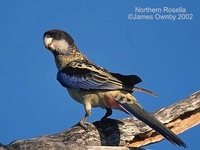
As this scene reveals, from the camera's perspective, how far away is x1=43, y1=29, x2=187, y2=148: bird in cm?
693

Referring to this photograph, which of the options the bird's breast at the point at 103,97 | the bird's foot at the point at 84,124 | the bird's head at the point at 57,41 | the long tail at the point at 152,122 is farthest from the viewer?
the bird's head at the point at 57,41

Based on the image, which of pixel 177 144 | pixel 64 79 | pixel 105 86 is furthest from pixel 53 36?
pixel 177 144

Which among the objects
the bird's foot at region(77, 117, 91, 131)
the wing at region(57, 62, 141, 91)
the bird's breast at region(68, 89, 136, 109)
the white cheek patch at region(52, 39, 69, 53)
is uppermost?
the white cheek patch at region(52, 39, 69, 53)

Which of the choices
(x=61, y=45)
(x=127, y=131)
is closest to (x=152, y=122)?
(x=127, y=131)

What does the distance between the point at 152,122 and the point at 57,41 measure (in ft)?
7.30

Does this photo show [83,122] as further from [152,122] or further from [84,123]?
[152,122]

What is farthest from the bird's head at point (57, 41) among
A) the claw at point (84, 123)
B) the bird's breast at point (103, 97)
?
the claw at point (84, 123)

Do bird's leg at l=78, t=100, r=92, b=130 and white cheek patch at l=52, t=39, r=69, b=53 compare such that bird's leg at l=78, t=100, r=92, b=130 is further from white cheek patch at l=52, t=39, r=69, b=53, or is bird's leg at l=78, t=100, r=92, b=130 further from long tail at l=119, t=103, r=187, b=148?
white cheek patch at l=52, t=39, r=69, b=53

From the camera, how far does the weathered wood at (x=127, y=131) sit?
643 centimetres

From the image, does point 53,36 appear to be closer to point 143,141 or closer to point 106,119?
point 106,119

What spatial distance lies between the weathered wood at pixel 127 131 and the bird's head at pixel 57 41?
150 centimetres

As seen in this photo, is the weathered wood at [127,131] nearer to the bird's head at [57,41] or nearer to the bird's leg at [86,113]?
the bird's leg at [86,113]

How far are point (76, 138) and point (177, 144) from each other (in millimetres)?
1177

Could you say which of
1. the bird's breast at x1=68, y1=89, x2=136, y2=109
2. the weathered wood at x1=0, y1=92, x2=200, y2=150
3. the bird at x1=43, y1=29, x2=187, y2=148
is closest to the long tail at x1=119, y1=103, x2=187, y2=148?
the bird at x1=43, y1=29, x2=187, y2=148
